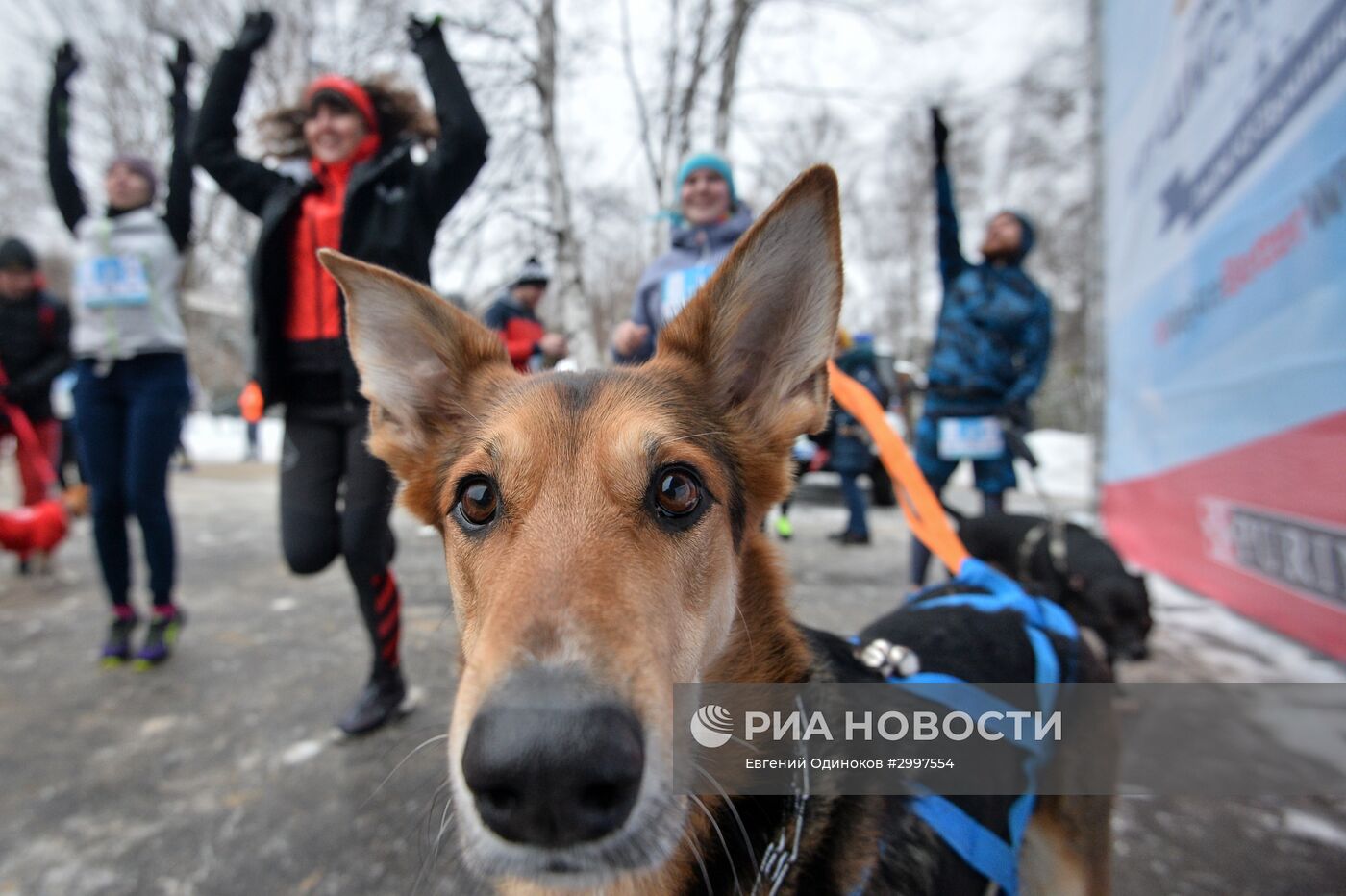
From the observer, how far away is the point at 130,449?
11.9 feet

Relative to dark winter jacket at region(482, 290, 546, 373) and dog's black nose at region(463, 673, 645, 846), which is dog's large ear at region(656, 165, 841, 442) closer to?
dog's black nose at region(463, 673, 645, 846)

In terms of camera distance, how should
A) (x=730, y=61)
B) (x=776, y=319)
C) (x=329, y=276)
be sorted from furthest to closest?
1. (x=730, y=61)
2. (x=329, y=276)
3. (x=776, y=319)

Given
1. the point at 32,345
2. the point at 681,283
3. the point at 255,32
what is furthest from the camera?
the point at 32,345

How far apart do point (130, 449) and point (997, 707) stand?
4.62 m

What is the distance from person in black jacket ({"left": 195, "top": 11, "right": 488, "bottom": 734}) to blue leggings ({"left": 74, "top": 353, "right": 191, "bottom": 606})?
124cm

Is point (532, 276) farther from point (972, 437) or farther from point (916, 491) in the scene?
point (916, 491)

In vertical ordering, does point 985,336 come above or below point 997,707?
above

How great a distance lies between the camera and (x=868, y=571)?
6.08m

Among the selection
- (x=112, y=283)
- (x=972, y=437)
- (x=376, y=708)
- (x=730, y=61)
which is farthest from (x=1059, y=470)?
(x=112, y=283)

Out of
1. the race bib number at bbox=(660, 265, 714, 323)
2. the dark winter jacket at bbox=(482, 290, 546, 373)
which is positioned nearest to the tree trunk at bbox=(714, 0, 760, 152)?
the dark winter jacket at bbox=(482, 290, 546, 373)

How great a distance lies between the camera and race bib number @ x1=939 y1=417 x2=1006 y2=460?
433 centimetres

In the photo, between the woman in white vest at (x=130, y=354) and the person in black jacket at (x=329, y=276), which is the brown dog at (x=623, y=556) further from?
the woman in white vest at (x=130, y=354)

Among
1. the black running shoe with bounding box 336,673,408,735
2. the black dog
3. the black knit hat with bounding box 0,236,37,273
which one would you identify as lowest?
the black running shoe with bounding box 336,673,408,735

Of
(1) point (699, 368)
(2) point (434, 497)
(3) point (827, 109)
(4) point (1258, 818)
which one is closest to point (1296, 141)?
(4) point (1258, 818)
